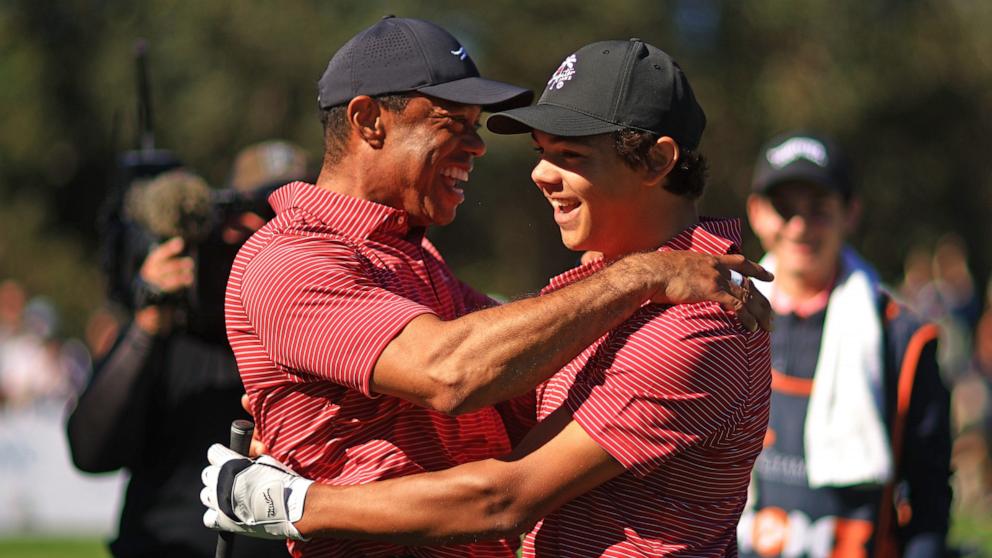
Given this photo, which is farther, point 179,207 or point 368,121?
point 179,207

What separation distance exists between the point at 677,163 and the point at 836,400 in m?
2.15

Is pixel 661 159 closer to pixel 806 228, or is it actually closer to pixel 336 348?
pixel 336 348

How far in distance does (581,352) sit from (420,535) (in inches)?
21.8

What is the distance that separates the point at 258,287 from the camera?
327cm

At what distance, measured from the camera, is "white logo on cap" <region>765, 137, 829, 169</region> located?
563 cm

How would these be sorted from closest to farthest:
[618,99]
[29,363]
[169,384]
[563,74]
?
[618,99]
[563,74]
[169,384]
[29,363]

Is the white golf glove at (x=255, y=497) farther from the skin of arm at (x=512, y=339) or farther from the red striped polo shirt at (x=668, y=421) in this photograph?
the red striped polo shirt at (x=668, y=421)

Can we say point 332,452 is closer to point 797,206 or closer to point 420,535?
point 420,535

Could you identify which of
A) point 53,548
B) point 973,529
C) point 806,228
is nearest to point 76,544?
point 53,548

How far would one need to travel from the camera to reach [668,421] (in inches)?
122

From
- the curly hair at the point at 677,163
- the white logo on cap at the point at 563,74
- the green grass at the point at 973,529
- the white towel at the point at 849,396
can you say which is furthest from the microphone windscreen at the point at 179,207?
the green grass at the point at 973,529

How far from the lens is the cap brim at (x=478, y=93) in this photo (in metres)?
3.62

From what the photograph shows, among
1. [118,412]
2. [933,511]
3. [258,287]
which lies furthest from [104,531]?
[258,287]

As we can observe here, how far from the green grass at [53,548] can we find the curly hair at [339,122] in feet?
28.2
